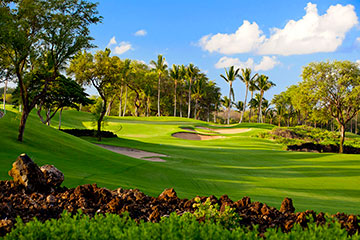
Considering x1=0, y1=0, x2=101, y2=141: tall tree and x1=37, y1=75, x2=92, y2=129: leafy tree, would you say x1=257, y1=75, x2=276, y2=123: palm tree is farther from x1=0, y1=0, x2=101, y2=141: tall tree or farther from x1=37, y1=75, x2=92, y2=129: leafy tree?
x1=0, y1=0, x2=101, y2=141: tall tree

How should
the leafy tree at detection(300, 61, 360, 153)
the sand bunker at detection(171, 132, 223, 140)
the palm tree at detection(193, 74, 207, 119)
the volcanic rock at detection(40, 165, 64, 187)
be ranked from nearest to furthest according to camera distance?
1. the volcanic rock at detection(40, 165, 64, 187)
2. the leafy tree at detection(300, 61, 360, 153)
3. the sand bunker at detection(171, 132, 223, 140)
4. the palm tree at detection(193, 74, 207, 119)

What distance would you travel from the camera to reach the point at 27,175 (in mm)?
7281

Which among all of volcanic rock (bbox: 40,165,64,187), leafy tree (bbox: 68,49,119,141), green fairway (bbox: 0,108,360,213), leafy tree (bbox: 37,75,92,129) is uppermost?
leafy tree (bbox: 68,49,119,141)

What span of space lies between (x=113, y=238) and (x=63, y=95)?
116 ft

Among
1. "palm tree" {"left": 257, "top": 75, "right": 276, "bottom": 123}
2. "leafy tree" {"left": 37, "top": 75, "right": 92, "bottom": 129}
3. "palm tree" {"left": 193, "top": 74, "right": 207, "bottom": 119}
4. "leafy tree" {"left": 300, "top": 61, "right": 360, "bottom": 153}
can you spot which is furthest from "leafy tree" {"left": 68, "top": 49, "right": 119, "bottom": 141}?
"palm tree" {"left": 257, "top": 75, "right": 276, "bottom": 123}

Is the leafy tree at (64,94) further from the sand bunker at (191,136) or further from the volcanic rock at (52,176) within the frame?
the volcanic rock at (52,176)

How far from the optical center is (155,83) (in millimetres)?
96938

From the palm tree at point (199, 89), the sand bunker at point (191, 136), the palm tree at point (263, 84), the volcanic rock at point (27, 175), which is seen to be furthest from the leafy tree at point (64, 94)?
the palm tree at point (263, 84)

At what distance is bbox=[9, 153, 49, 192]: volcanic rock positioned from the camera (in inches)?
286

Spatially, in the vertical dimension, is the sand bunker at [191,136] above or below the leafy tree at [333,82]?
below

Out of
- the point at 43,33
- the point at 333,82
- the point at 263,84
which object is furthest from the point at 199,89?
the point at 43,33

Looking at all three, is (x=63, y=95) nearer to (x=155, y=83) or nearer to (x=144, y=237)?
(x=144, y=237)

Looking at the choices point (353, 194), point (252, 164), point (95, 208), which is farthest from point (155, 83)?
point (95, 208)

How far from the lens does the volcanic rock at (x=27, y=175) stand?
7258mm
